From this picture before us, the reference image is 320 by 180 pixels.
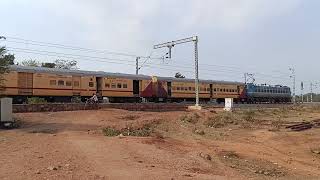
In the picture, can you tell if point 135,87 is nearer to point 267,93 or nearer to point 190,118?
point 190,118

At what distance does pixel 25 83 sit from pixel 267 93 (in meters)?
44.7

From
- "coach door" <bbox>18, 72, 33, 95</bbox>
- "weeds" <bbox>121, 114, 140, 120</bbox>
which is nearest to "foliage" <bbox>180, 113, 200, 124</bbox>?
"weeds" <bbox>121, 114, 140, 120</bbox>

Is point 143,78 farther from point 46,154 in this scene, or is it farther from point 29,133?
point 46,154

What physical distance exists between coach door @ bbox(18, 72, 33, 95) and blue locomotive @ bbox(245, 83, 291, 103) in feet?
125

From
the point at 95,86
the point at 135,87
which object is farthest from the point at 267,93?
the point at 95,86

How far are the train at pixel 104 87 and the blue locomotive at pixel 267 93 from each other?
147cm

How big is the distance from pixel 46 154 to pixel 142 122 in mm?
12343

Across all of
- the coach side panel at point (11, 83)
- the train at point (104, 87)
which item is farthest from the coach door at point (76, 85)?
the coach side panel at point (11, 83)

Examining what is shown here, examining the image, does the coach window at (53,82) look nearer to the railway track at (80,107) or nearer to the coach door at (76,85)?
the coach door at (76,85)

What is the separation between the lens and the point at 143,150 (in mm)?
17188

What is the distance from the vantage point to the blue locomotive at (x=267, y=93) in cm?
6870

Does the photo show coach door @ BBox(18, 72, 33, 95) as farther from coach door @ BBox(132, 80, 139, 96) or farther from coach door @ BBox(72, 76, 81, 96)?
coach door @ BBox(132, 80, 139, 96)

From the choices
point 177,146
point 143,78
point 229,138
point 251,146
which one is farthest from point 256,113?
point 177,146

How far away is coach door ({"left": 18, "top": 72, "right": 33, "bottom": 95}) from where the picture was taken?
36562 millimetres
